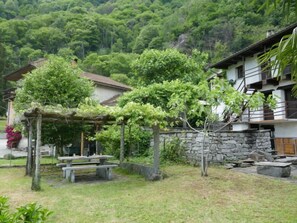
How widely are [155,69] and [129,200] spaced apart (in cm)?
1512

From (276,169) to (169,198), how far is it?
437cm

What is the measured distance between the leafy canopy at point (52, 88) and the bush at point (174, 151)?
15.9ft

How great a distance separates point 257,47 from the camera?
58.0 ft

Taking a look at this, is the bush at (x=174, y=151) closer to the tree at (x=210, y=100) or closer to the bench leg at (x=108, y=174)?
the tree at (x=210, y=100)

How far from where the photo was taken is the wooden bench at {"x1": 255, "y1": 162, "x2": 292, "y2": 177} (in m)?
8.71

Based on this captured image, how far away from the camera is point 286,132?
16.2 m

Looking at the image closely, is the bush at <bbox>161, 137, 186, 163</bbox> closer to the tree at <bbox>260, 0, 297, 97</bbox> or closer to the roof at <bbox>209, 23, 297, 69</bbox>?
the roof at <bbox>209, 23, 297, 69</bbox>

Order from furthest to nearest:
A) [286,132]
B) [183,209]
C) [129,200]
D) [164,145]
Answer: [286,132], [164,145], [129,200], [183,209]

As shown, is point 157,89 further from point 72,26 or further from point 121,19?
point 121,19

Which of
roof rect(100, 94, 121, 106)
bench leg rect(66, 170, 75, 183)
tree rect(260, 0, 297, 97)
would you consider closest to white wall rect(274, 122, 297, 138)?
roof rect(100, 94, 121, 106)

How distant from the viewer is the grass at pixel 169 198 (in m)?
5.16

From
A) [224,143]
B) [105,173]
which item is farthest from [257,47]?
[105,173]

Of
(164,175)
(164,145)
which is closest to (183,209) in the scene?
(164,175)

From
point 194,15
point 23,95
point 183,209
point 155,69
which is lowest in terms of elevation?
point 183,209
